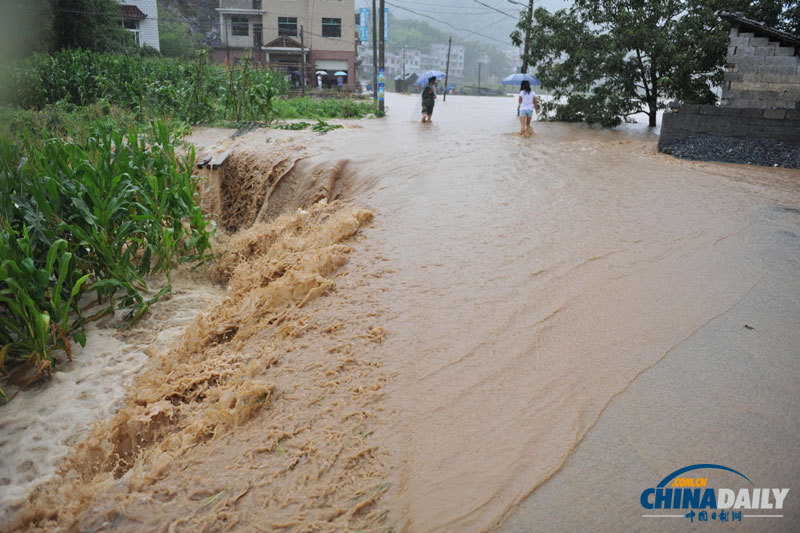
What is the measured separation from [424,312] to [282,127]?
35.2 ft

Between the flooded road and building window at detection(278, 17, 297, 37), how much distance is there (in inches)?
1398

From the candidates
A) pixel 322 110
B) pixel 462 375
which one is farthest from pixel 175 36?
pixel 462 375

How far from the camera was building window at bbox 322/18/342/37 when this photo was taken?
132 ft

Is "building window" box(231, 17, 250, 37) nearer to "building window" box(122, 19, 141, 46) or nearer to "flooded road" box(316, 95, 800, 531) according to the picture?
"building window" box(122, 19, 141, 46)

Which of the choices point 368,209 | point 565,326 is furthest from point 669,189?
point 565,326

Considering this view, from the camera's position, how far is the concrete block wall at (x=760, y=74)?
11.1 meters

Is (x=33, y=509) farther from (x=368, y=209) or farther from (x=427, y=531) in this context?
(x=368, y=209)

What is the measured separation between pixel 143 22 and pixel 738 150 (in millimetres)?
32865

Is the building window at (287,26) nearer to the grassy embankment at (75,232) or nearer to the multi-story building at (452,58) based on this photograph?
the grassy embankment at (75,232)

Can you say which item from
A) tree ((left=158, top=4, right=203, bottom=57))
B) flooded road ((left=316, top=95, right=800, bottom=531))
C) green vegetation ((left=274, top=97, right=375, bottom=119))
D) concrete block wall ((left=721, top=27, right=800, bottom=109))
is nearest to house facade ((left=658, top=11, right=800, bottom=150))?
concrete block wall ((left=721, top=27, right=800, bottom=109))

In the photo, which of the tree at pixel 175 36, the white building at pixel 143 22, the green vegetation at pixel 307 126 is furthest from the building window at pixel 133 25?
the green vegetation at pixel 307 126

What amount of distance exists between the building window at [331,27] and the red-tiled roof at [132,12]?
1344 centimetres

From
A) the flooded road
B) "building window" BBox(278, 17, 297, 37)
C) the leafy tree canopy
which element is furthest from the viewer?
"building window" BBox(278, 17, 297, 37)

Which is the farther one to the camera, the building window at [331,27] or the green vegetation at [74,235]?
the building window at [331,27]
